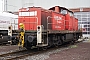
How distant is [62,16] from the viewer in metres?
15.6

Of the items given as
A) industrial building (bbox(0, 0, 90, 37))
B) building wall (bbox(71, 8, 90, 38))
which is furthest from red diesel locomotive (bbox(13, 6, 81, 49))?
building wall (bbox(71, 8, 90, 38))

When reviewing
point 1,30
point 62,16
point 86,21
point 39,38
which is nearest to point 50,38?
point 39,38

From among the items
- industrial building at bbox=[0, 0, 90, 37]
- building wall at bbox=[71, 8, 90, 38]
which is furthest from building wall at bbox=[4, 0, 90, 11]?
building wall at bbox=[71, 8, 90, 38]

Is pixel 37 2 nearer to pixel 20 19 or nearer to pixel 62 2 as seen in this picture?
pixel 62 2

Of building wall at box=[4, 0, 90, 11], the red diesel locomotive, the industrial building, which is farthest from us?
building wall at box=[4, 0, 90, 11]

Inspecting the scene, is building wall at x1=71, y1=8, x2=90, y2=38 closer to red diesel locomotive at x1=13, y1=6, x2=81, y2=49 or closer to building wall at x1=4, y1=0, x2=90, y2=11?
building wall at x1=4, y1=0, x2=90, y2=11

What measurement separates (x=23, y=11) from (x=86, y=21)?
20.1m

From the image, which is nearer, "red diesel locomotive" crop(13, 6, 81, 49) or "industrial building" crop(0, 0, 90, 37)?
"red diesel locomotive" crop(13, 6, 81, 49)

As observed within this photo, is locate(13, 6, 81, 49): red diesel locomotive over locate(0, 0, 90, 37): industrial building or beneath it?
beneath

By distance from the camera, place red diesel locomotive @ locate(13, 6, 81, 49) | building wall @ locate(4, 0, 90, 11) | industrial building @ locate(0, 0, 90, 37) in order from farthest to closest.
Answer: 1. building wall @ locate(4, 0, 90, 11)
2. industrial building @ locate(0, 0, 90, 37)
3. red diesel locomotive @ locate(13, 6, 81, 49)

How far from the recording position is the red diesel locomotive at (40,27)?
11.6 metres

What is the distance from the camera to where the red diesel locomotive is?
11.6 meters

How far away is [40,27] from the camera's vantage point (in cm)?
1151

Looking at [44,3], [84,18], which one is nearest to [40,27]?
[84,18]
